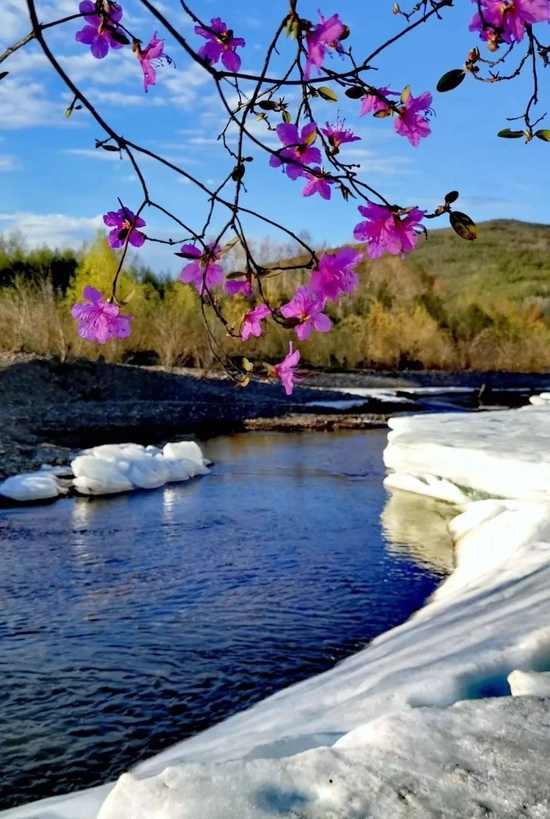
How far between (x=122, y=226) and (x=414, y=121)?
0.50m

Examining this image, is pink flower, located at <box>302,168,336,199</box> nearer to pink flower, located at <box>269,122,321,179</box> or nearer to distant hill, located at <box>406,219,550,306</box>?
pink flower, located at <box>269,122,321,179</box>

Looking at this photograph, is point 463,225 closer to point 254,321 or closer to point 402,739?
point 254,321

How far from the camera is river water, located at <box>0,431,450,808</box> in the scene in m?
2.97

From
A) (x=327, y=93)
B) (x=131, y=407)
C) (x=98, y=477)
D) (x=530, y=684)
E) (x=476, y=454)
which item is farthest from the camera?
(x=131, y=407)

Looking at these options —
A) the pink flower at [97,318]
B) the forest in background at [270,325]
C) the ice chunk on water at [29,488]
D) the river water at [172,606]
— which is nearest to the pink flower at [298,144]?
the pink flower at [97,318]

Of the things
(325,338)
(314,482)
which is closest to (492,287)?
(325,338)

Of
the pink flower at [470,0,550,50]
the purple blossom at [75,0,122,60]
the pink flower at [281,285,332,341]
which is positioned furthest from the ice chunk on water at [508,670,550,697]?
the purple blossom at [75,0,122,60]

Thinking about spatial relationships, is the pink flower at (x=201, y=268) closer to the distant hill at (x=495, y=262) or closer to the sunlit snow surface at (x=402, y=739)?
the sunlit snow surface at (x=402, y=739)

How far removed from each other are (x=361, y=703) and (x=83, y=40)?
1637 mm

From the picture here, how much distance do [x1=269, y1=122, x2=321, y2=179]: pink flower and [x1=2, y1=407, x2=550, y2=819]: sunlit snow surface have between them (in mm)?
1018

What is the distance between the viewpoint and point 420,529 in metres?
6.09

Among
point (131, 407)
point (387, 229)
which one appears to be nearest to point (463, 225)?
point (387, 229)

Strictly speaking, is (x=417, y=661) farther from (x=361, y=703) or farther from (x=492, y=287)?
(x=492, y=287)

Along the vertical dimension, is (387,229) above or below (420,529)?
above
